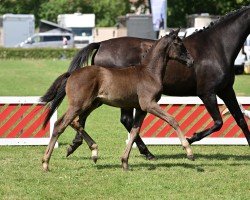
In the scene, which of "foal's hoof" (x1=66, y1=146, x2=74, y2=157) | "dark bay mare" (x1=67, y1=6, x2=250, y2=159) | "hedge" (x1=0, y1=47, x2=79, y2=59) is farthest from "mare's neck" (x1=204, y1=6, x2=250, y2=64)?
"hedge" (x1=0, y1=47, x2=79, y2=59)

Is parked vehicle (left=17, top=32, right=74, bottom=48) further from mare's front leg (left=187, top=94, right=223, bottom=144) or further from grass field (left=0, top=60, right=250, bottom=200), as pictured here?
mare's front leg (left=187, top=94, right=223, bottom=144)

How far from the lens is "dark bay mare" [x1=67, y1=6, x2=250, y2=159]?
475 inches

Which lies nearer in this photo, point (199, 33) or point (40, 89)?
point (199, 33)

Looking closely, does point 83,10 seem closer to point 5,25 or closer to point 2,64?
point 5,25

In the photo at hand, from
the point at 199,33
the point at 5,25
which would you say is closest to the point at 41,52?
the point at 5,25

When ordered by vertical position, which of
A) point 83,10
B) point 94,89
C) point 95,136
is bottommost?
point 83,10

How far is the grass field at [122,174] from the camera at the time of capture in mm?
9133

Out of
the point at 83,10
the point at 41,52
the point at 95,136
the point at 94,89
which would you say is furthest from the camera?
the point at 83,10

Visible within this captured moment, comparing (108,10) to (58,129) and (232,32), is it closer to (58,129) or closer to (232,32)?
(232,32)

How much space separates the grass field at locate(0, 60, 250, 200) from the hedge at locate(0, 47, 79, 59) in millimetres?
33819

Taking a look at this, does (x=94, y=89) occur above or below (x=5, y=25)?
above

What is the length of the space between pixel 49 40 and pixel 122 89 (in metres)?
52.0

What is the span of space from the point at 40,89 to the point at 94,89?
57.3 feet

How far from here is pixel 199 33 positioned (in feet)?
41.0
